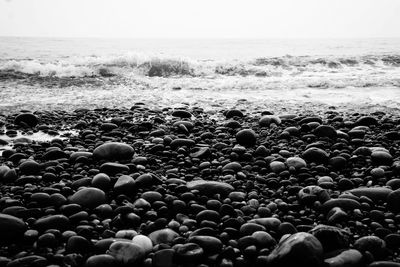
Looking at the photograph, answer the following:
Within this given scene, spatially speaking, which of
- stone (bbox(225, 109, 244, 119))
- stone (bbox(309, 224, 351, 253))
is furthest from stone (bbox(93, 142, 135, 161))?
stone (bbox(225, 109, 244, 119))

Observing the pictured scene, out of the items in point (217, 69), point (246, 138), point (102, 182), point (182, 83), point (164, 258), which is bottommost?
point (164, 258)

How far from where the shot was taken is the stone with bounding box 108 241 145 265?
1976mm

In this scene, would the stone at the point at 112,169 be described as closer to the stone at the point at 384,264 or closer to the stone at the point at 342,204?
the stone at the point at 342,204

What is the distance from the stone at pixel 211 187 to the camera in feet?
9.62

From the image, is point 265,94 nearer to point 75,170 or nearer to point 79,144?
point 79,144

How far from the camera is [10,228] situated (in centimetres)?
221

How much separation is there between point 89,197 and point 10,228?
612 mm

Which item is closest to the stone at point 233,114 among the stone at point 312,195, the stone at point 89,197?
the stone at point 312,195

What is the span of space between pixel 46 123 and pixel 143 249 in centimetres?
435

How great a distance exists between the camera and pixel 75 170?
346cm

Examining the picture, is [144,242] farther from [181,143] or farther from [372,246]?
[181,143]

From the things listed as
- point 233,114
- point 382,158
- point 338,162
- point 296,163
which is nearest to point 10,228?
point 296,163

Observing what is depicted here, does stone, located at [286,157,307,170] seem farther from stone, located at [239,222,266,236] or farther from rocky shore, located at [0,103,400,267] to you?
stone, located at [239,222,266,236]

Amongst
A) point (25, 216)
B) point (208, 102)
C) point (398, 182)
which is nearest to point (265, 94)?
point (208, 102)
